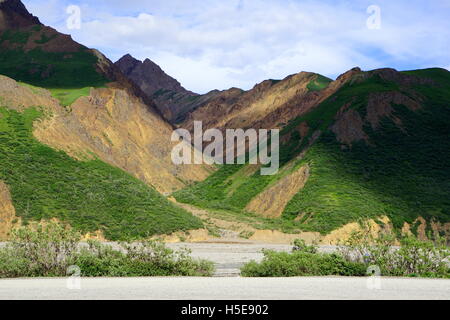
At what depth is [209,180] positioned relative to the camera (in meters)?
104

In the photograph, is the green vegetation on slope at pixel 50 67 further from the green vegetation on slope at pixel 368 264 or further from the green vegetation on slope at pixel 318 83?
the green vegetation on slope at pixel 368 264

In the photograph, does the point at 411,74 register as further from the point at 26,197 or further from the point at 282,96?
the point at 26,197

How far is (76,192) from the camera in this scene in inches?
2184

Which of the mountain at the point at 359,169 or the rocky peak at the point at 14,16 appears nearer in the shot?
the mountain at the point at 359,169

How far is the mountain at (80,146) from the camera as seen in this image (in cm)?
5341

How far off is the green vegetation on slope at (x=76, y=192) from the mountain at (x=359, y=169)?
1733 cm

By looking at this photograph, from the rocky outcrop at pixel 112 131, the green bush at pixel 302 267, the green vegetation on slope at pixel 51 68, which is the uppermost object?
the green vegetation on slope at pixel 51 68

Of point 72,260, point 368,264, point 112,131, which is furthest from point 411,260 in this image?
point 112,131

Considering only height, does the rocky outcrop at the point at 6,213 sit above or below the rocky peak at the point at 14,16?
below

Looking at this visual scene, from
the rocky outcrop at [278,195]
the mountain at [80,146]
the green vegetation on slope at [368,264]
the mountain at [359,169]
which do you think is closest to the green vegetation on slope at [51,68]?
the mountain at [80,146]

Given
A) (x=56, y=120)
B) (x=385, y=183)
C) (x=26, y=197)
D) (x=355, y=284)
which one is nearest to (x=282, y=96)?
(x=385, y=183)

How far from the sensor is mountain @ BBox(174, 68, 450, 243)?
65.6 m

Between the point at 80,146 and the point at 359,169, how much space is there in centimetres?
4077
